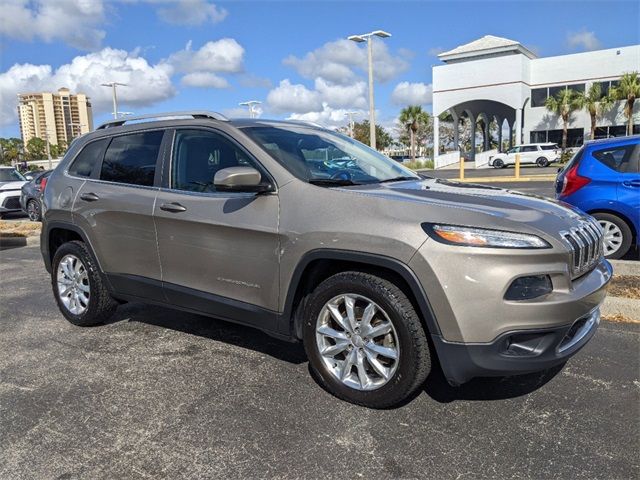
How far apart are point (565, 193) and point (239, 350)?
15.6 feet

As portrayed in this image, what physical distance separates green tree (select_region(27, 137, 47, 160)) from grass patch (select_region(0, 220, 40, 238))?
81.5m

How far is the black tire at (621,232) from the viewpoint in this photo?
20.8 ft

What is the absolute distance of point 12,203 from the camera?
1485 centimetres

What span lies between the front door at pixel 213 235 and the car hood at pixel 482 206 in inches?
27.2

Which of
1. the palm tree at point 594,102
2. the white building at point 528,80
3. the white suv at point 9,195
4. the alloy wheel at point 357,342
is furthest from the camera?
the white building at point 528,80

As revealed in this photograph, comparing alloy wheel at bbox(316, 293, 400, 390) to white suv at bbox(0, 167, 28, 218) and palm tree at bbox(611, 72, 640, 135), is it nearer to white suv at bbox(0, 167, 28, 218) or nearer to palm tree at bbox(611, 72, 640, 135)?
white suv at bbox(0, 167, 28, 218)

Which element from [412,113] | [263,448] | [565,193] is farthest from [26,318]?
[412,113]

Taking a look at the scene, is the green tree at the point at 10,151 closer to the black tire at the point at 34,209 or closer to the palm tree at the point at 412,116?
the palm tree at the point at 412,116

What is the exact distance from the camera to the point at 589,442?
2760mm

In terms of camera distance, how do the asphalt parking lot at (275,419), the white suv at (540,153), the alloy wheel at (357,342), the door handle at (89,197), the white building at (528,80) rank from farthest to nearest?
1. the white building at (528,80)
2. the white suv at (540,153)
3. the door handle at (89,197)
4. the alloy wheel at (357,342)
5. the asphalt parking lot at (275,419)

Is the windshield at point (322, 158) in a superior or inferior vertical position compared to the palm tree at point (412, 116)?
inferior

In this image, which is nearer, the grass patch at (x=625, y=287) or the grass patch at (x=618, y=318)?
the grass patch at (x=618, y=318)

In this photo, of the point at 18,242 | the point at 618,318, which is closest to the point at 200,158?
the point at 618,318

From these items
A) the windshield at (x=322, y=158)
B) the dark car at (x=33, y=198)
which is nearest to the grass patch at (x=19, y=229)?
the dark car at (x=33, y=198)
